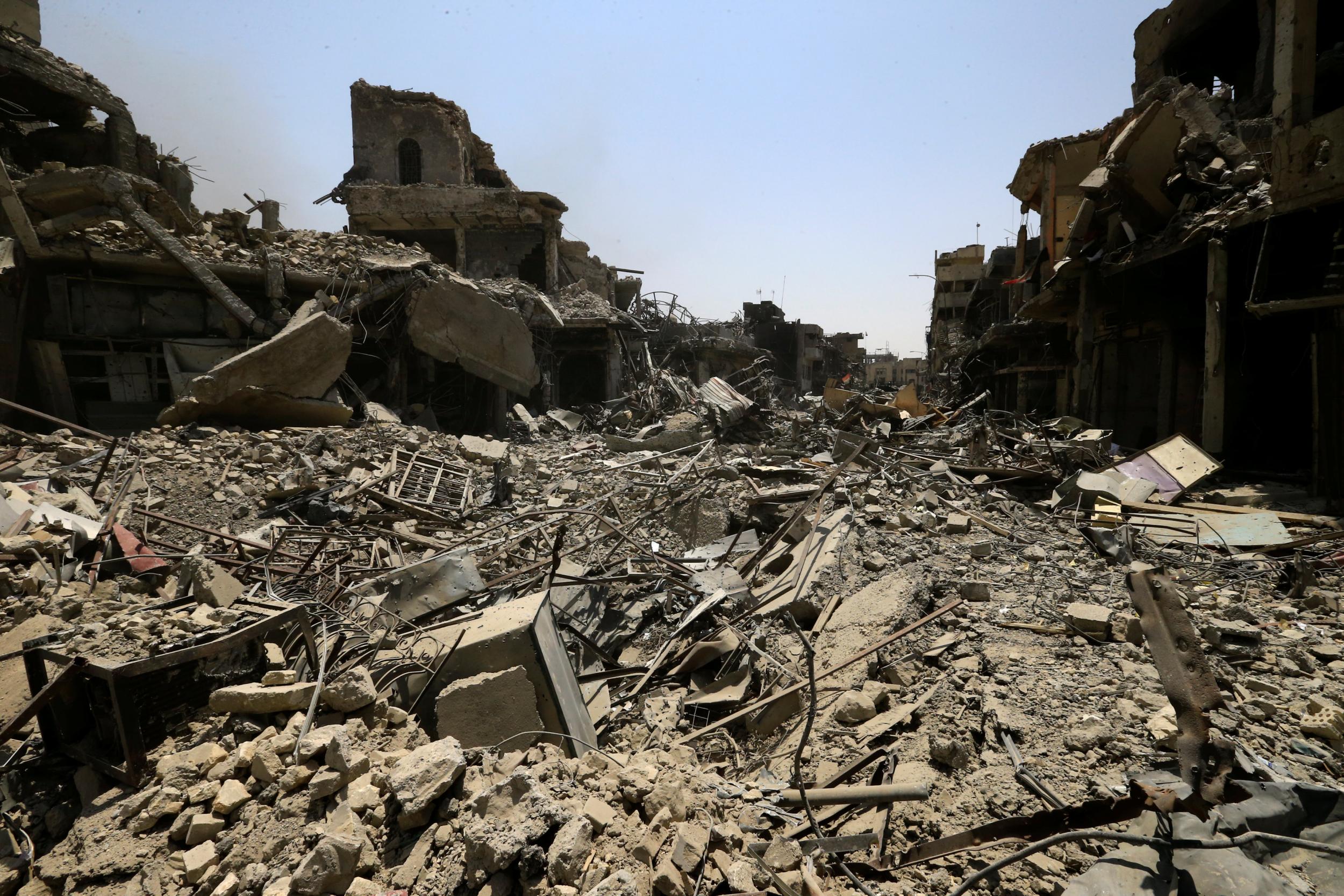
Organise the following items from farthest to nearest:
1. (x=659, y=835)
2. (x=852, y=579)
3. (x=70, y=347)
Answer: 1. (x=70, y=347)
2. (x=852, y=579)
3. (x=659, y=835)

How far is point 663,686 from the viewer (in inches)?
169

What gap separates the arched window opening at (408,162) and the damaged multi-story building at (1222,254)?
21166mm

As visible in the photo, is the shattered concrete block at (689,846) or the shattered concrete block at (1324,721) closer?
the shattered concrete block at (689,846)

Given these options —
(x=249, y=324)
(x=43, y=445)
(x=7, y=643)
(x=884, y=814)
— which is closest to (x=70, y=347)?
(x=249, y=324)

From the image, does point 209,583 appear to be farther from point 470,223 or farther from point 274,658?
point 470,223

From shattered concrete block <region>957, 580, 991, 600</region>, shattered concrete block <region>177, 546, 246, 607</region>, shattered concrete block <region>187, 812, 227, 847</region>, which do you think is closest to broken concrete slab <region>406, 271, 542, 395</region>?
shattered concrete block <region>177, 546, 246, 607</region>

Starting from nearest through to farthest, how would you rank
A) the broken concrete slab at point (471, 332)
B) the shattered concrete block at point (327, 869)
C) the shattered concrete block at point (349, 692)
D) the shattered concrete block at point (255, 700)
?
the shattered concrete block at point (327, 869) → the shattered concrete block at point (255, 700) → the shattered concrete block at point (349, 692) → the broken concrete slab at point (471, 332)

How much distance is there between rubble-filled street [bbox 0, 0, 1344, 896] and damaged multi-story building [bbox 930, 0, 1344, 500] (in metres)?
0.07

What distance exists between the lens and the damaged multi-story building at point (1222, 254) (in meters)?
6.91

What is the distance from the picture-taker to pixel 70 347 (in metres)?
11.1

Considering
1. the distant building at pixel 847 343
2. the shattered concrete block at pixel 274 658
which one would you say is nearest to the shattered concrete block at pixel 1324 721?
the shattered concrete block at pixel 274 658

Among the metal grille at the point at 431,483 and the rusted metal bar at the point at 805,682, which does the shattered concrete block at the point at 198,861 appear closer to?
the rusted metal bar at the point at 805,682

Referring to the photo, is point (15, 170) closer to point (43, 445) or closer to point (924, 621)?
point (43, 445)

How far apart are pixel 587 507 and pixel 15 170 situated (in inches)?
508
